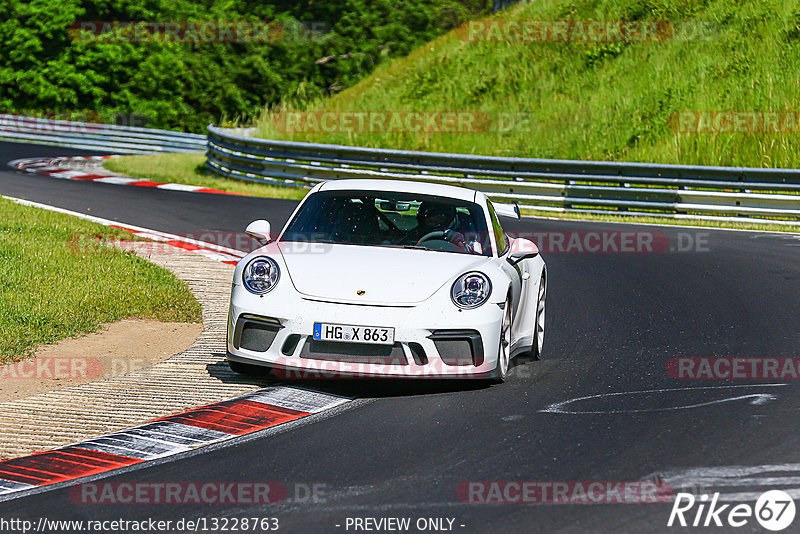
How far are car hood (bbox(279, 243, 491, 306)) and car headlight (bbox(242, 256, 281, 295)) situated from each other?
10 cm

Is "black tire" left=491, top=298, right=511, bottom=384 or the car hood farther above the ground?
the car hood

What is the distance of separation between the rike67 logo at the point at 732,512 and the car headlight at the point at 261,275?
327 cm

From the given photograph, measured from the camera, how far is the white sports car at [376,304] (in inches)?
282

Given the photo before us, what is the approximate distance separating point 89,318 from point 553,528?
6.03 m

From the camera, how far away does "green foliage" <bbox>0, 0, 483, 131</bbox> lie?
4488 centimetres

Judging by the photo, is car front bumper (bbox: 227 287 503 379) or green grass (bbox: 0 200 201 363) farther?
green grass (bbox: 0 200 201 363)

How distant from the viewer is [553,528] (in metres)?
4.73
